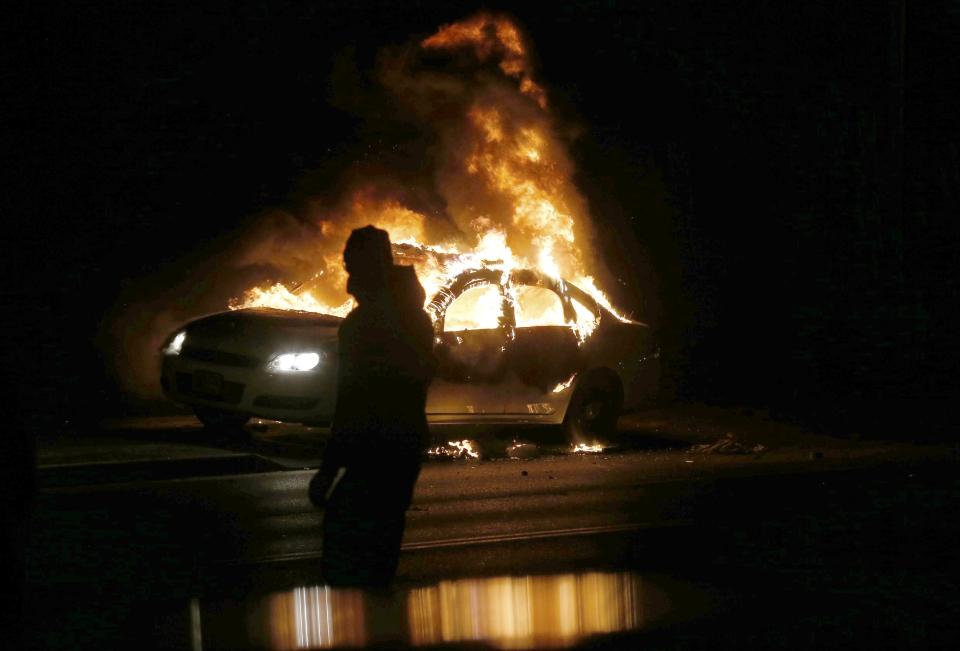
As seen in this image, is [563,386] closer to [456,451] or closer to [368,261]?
[456,451]

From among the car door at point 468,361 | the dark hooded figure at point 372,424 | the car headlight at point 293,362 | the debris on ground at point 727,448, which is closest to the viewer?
the dark hooded figure at point 372,424

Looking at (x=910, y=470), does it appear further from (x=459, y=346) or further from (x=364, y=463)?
(x=364, y=463)

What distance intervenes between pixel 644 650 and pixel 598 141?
55.6 feet

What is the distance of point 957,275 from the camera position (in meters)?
23.9

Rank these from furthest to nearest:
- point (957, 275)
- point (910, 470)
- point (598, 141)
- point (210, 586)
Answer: point (957, 275)
point (598, 141)
point (910, 470)
point (210, 586)

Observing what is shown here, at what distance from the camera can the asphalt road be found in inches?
240

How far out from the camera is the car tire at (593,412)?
14.2 metres

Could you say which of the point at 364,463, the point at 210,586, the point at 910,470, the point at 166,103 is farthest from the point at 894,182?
the point at 364,463

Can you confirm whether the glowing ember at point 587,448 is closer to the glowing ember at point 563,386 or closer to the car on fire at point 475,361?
the car on fire at point 475,361

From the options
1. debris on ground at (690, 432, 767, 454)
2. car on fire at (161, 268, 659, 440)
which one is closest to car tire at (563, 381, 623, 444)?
car on fire at (161, 268, 659, 440)

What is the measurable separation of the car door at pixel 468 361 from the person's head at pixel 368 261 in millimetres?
7807

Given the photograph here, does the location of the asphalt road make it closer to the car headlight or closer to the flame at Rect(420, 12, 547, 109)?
the car headlight

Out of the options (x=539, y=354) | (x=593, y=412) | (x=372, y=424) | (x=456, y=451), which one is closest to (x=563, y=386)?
(x=539, y=354)

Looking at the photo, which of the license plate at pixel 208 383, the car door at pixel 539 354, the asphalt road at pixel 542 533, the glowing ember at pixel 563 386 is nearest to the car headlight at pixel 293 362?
the license plate at pixel 208 383
